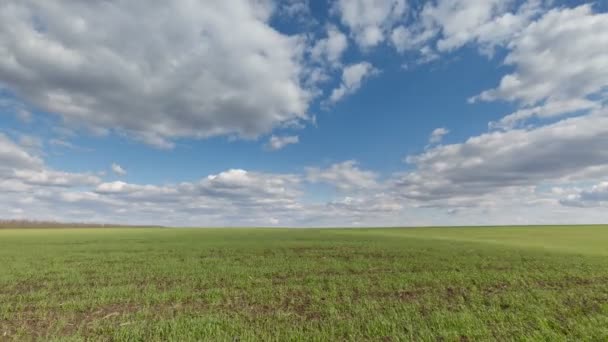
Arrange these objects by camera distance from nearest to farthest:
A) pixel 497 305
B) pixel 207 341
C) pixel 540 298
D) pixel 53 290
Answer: pixel 207 341 < pixel 497 305 < pixel 540 298 < pixel 53 290

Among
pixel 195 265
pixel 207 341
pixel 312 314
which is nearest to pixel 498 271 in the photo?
pixel 312 314

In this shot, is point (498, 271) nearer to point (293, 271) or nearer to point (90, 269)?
point (293, 271)

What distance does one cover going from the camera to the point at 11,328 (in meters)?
9.72

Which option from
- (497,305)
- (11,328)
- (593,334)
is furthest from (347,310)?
(11,328)

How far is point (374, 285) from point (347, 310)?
424 centimetres

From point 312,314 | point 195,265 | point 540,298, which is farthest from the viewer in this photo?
point 195,265

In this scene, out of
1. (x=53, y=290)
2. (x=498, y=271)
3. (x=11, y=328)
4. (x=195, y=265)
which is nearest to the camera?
(x=11, y=328)

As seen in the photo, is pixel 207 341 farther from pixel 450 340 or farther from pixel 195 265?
pixel 195 265

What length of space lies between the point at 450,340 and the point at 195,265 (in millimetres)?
17313

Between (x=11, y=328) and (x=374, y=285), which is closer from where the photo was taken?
(x=11, y=328)

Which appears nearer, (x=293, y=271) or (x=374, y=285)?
(x=374, y=285)

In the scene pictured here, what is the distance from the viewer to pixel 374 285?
14.7 m

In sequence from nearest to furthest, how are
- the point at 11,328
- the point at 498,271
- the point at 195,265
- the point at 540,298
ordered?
the point at 11,328, the point at 540,298, the point at 498,271, the point at 195,265

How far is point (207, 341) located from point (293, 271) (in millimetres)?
10255
